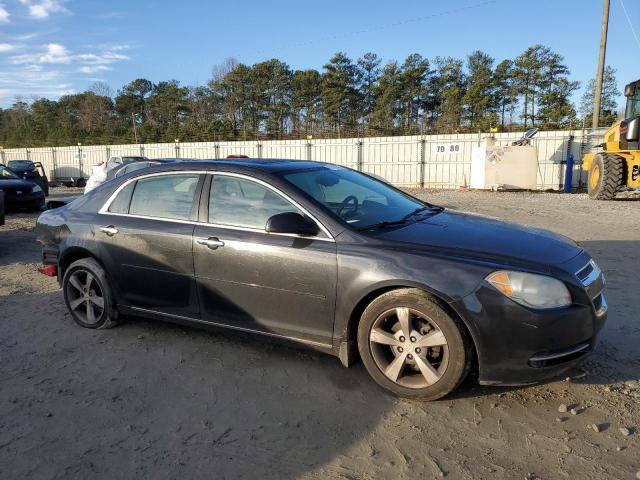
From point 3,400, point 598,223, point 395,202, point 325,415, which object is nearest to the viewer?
point 325,415

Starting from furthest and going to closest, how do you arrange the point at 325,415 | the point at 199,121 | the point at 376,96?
the point at 199,121 < the point at 376,96 < the point at 325,415

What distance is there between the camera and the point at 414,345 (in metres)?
3.04

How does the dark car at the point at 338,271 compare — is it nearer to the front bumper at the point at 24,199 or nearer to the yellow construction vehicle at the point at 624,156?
the front bumper at the point at 24,199

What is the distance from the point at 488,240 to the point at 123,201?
10.2 feet

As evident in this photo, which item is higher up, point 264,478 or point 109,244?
point 109,244

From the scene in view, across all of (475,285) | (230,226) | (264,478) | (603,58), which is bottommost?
(264,478)

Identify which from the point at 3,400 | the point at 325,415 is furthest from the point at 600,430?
the point at 3,400

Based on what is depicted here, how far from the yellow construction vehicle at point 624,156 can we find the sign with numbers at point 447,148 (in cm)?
743

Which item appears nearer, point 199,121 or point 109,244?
point 109,244

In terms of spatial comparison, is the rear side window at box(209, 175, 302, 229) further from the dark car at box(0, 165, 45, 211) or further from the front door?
the dark car at box(0, 165, 45, 211)

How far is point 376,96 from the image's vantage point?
53.6 m

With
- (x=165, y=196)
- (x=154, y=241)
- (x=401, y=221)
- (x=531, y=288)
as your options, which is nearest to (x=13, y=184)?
(x=165, y=196)

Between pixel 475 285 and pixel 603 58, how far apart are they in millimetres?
22593

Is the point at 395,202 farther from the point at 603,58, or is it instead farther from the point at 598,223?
the point at 603,58
